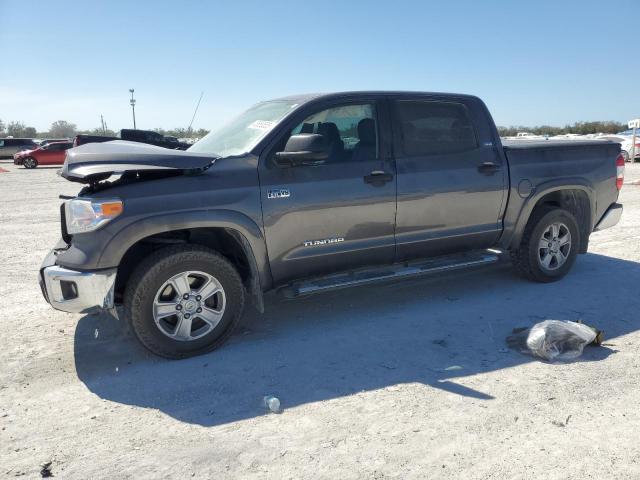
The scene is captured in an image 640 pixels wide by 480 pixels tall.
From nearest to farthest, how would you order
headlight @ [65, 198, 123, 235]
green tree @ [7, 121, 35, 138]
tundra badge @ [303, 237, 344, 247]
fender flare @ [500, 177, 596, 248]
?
headlight @ [65, 198, 123, 235] < tundra badge @ [303, 237, 344, 247] < fender flare @ [500, 177, 596, 248] < green tree @ [7, 121, 35, 138]

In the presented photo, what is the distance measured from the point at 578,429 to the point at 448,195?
235 centimetres

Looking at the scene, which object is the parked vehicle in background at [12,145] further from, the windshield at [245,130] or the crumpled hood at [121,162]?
the crumpled hood at [121,162]

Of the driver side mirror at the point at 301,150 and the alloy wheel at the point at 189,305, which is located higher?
the driver side mirror at the point at 301,150

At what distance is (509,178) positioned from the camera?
5.08 metres

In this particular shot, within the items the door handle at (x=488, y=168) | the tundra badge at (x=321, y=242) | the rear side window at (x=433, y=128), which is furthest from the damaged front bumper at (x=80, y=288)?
the door handle at (x=488, y=168)

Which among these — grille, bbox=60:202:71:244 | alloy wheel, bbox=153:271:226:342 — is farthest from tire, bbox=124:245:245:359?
grille, bbox=60:202:71:244

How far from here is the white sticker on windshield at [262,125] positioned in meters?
4.24

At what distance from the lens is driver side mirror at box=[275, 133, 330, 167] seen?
395 cm

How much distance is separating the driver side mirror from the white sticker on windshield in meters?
0.32

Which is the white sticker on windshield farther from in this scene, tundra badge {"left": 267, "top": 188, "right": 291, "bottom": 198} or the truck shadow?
the truck shadow

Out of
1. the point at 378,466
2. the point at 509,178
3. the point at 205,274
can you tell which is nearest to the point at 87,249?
the point at 205,274

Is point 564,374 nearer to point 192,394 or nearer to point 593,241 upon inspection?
point 192,394

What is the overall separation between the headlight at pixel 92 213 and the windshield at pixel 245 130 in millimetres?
1086

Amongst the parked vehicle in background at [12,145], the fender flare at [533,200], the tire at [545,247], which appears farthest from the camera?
the parked vehicle in background at [12,145]
